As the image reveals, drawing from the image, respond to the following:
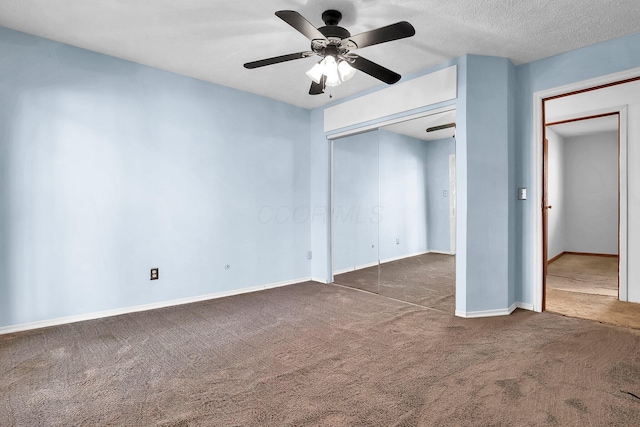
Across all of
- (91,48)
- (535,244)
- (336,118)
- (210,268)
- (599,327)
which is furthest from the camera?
(336,118)

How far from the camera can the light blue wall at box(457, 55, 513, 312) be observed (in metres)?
3.24

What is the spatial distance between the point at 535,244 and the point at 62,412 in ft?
13.3

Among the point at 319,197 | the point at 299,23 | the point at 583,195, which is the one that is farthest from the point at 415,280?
the point at 583,195

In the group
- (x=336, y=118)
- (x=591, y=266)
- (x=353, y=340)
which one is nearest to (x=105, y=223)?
(x=353, y=340)

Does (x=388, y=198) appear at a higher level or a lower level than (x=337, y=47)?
lower

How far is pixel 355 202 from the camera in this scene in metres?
4.73

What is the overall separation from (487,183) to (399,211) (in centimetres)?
129

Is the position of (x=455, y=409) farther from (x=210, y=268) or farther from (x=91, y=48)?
(x=91, y=48)

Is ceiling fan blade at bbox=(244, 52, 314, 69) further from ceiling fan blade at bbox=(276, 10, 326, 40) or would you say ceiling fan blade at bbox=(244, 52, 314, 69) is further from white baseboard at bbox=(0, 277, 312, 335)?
white baseboard at bbox=(0, 277, 312, 335)

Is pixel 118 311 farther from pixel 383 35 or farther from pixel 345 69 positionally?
pixel 383 35

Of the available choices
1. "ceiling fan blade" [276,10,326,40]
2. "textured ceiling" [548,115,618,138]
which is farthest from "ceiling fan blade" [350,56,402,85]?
"textured ceiling" [548,115,618,138]

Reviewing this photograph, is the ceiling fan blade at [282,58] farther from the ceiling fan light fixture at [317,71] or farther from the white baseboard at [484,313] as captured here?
the white baseboard at [484,313]

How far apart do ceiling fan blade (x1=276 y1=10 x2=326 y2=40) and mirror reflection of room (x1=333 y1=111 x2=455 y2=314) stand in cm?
186

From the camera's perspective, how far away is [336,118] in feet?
15.0
